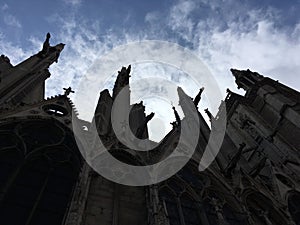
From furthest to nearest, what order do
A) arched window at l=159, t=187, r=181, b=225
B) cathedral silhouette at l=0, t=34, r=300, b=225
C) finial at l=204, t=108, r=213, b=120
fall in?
finial at l=204, t=108, r=213, b=120, arched window at l=159, t=187, r=181, b=225, cathedral silhouette at l=0, t=34, r=300, b=225

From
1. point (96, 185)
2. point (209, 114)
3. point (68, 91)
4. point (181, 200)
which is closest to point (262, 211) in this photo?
point (181, 200)

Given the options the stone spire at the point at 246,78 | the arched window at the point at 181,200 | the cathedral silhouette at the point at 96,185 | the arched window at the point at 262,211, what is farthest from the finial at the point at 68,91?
the stone spire at the point at 246,78

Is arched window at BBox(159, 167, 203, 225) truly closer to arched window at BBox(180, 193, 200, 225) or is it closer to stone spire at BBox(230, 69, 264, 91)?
arched window at BBox(180, 193, 200, 225)

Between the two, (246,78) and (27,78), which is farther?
(246,78)

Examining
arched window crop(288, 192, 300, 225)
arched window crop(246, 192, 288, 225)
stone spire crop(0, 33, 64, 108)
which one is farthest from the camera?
stone spire crop(0, 33, 64, 108)

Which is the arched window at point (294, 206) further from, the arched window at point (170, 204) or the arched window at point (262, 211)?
the arched window at point (170, 204)

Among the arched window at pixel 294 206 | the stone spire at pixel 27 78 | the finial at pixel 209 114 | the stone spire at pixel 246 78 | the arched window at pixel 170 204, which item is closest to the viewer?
the arched window at pixel 170 204

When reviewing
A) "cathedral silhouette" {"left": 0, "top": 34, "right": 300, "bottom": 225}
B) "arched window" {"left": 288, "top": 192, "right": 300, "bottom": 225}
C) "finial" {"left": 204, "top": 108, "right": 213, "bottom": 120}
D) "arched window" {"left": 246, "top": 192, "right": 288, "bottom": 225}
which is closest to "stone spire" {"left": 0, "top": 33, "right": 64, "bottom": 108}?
"cathedral silhouette" {"left": 0, "top": 34, "right": 300, "bottom": 225}

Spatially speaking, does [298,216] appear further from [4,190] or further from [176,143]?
[4,190]

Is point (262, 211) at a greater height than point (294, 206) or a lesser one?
lesser

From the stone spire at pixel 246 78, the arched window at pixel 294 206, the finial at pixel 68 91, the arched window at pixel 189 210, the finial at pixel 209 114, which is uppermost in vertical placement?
the stone spire at pixel 246 78

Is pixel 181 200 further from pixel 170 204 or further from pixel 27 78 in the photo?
pixel 27 78

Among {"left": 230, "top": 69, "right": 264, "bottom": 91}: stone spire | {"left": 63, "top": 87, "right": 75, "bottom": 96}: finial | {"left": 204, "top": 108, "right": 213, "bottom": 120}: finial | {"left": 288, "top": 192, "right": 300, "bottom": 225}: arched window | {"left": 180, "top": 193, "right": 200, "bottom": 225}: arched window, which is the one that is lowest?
{"left": 180, "top": 193, "right": 200, "bottom": 225}: arched window

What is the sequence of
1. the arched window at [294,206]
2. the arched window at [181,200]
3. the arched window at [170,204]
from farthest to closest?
the arched window at [294,206]
the arched window at [181,200]
the arched window at [170,204]
